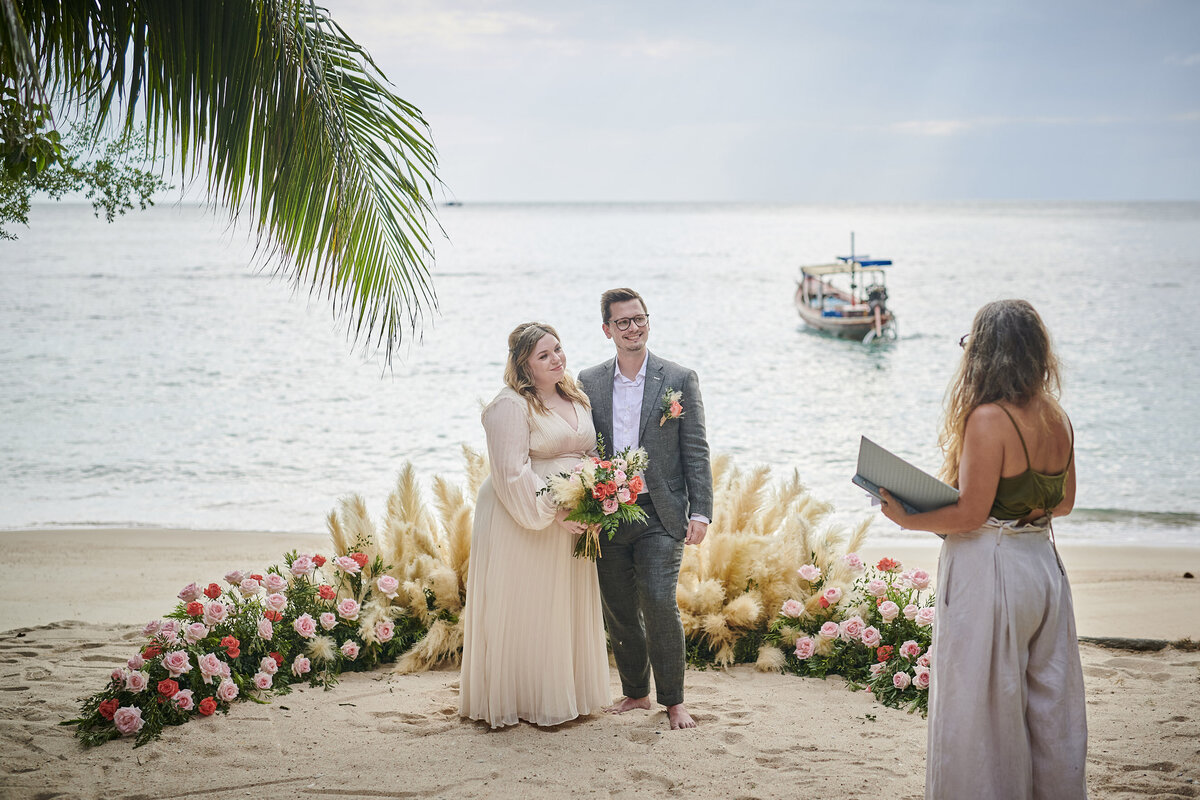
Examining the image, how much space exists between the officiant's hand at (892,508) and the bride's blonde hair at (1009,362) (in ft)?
1.29

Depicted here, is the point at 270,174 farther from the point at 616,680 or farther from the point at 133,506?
the point at 133,506

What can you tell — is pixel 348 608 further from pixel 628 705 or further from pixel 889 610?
pixel 889 610

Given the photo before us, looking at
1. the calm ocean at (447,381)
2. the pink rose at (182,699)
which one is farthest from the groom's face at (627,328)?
the pink rose at (182,699)

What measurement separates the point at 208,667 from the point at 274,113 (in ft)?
9.35

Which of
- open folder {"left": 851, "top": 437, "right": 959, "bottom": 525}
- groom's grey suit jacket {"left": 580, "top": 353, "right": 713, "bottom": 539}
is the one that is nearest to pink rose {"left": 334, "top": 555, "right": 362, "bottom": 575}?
groom's grey suit jacket {"left": 580, "top": 353, "right": 713, "bottom": 539}

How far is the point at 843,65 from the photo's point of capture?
7306 centimetres

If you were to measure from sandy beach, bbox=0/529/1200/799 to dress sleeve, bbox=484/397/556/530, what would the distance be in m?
1.13

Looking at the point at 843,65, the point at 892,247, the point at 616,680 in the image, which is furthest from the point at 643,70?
the point at 616,680

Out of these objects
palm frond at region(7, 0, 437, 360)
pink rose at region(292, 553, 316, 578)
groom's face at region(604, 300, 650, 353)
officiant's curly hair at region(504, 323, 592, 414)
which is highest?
palm frond at region(7, 0, 437, 360)

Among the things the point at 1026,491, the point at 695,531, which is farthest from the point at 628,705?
the point at 1026,491

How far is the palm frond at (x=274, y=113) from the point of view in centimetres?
402

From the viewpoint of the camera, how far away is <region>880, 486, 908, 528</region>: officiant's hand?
11.3ft

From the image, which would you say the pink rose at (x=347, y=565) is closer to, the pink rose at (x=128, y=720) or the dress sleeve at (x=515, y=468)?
the pink rose at (x=128, y=720)

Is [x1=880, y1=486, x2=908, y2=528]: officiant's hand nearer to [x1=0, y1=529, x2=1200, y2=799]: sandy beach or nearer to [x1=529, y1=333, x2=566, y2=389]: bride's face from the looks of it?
[x1=0, y1=529, x2=1200, y2=799]: sandy beach
